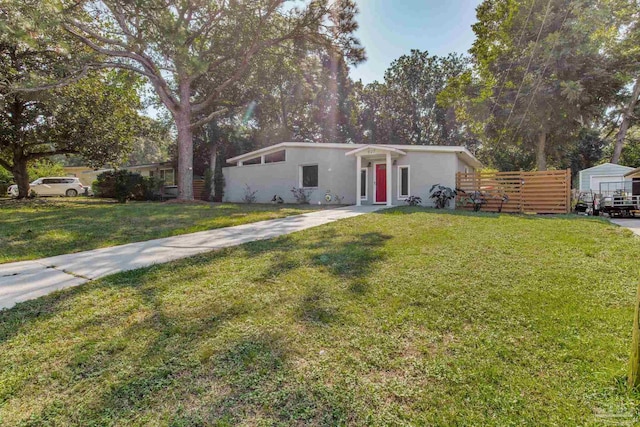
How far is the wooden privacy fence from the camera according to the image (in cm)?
1167

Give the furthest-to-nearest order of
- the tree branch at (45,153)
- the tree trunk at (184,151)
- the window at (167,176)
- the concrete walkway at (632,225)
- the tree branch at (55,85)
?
1. the window at (167,176)
2. the tree branch at (45,153)
3. the tree trunk at (184,151)
4. the tree branch at (55,85)
5. the concrete walkway at (632,225)

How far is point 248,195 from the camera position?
1720 centimetres

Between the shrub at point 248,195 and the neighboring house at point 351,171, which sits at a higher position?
the neighboring house at point 351,171

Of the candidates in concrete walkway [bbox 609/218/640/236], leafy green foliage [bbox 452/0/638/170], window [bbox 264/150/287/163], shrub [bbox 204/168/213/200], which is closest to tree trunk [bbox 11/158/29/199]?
shrub [bbox 204/168/213/200]

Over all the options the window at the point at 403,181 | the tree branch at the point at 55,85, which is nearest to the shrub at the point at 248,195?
the window at the point at 403,181

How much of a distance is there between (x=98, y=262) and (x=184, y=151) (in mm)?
11486

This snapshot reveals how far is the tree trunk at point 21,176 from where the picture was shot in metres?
15.8

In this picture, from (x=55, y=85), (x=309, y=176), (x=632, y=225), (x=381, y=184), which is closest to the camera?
(x=632, y=225)

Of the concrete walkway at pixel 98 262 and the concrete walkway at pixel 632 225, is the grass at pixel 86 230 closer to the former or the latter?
the concrete walkway at pixel 98 262

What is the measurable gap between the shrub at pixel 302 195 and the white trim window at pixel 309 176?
0.85 ft

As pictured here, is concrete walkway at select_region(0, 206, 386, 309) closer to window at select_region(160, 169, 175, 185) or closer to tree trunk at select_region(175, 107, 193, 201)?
tree trunk at select_region(175, 107, 193, 201)

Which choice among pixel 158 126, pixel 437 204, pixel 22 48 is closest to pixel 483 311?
pixel 437 204

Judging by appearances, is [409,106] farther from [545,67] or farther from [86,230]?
[86,230]

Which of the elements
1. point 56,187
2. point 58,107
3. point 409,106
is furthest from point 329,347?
point 409,106
